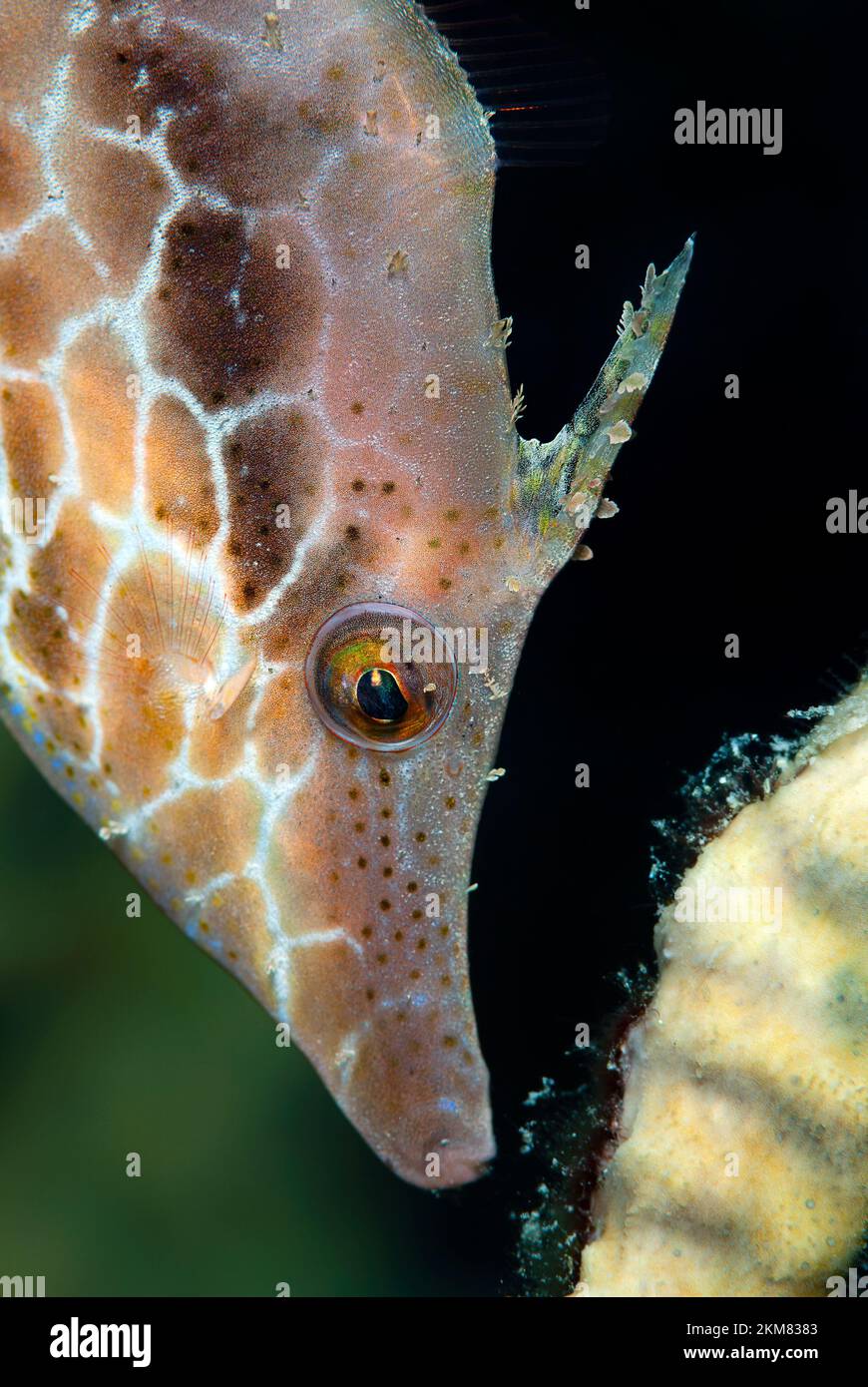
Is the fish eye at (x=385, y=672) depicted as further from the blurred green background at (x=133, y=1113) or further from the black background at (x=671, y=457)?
the blurred green background at (x=133, y=1113)

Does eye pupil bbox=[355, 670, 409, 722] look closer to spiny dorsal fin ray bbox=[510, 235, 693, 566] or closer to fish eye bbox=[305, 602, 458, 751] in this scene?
fish eye bbox=[305, 602, 458, 751]

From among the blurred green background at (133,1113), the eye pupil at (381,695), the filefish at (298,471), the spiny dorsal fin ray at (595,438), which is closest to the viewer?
the spiny dorsal fin ray at (595,438)

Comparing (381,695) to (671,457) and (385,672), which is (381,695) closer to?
(385,672)

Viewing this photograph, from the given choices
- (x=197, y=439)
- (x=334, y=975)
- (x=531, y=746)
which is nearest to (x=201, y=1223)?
(x=334, y=975)

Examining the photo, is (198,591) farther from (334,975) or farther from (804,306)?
(804,306)

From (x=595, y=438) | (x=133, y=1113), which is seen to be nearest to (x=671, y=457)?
(x=595, y=438)

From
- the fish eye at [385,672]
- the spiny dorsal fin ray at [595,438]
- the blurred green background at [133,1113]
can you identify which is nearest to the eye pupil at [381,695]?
the fish eye at [385,672]

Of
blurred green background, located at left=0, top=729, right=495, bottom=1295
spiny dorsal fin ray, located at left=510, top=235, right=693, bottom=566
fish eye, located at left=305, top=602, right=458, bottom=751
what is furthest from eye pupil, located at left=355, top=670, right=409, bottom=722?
blurred green background, located at left=0, top=729, right=495, bottom=1295
